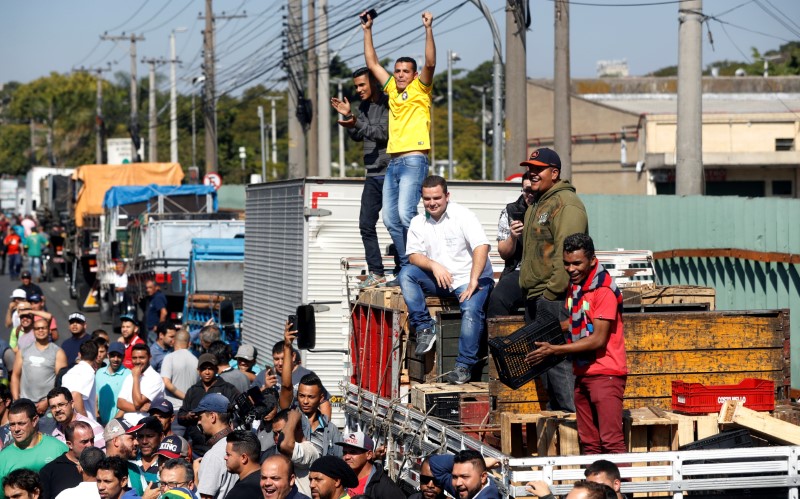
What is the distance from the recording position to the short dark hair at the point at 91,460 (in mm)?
8625

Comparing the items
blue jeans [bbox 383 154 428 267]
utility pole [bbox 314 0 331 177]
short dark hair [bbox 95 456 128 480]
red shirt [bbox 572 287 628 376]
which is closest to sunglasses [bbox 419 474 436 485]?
red shirt [bbox 572 287 628 376]

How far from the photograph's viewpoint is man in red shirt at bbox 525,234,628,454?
7.08m

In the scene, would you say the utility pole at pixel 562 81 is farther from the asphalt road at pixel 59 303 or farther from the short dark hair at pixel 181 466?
the short dark hair at pixel 181 466

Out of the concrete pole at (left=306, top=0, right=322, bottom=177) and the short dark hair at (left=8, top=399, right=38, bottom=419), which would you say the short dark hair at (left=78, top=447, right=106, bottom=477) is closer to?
the short dark hair at (left=8, top=399, right=38, bottom=419)

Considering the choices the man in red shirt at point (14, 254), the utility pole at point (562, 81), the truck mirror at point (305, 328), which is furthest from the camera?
the man in red shirt at point (14, 254)

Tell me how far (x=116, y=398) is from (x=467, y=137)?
85835 millimetres

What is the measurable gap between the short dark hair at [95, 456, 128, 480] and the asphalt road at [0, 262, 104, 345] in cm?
1843

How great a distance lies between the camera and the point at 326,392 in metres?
10.7

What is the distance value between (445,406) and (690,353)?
176 cm

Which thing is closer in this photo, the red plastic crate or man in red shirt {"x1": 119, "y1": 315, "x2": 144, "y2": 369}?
the red plastic crate

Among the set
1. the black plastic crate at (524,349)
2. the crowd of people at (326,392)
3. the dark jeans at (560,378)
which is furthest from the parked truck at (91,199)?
the black plastic crate at (524,349)

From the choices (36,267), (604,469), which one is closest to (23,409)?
(604,469)

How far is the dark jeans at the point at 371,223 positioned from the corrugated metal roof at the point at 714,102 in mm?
38824

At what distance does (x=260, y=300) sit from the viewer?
16484 mm
